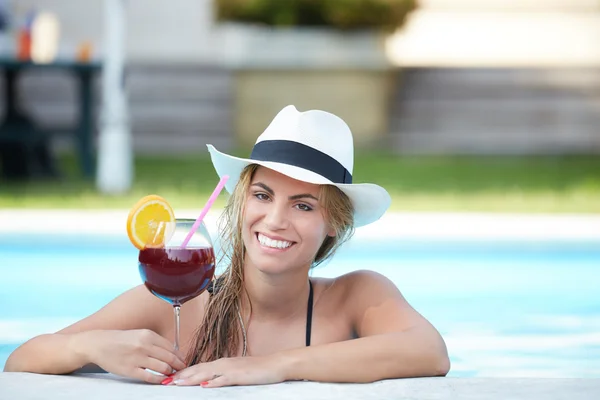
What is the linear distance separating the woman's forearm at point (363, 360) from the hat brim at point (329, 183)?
1.44 ft

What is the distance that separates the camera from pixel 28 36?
10375 mm

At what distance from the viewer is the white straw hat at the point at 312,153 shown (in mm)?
3270

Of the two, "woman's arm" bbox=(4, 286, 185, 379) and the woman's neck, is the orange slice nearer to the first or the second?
"woman's arm" bbox=(4, 286, 185, 379)

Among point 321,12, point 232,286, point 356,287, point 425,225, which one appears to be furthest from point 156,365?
point 321,12

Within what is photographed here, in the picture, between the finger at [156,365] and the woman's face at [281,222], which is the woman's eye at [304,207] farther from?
the finger at [156,365]

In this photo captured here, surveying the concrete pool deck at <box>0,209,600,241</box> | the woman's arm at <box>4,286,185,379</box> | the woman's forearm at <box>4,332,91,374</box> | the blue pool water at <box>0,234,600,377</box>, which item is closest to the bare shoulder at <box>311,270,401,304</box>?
the woman's arm at <box>4,286,185,379</box>

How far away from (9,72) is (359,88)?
5437 mm

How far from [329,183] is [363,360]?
526 mm

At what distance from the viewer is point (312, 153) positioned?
3.29m

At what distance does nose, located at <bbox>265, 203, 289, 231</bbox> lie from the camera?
320 cm

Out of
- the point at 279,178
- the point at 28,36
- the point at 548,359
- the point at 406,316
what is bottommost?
the point at 548,359

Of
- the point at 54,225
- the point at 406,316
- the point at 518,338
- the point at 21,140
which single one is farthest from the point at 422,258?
the point at 21,140

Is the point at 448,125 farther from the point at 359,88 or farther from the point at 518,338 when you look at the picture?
the point at 518,338

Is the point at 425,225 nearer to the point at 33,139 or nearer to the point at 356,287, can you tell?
the point at 356,287
